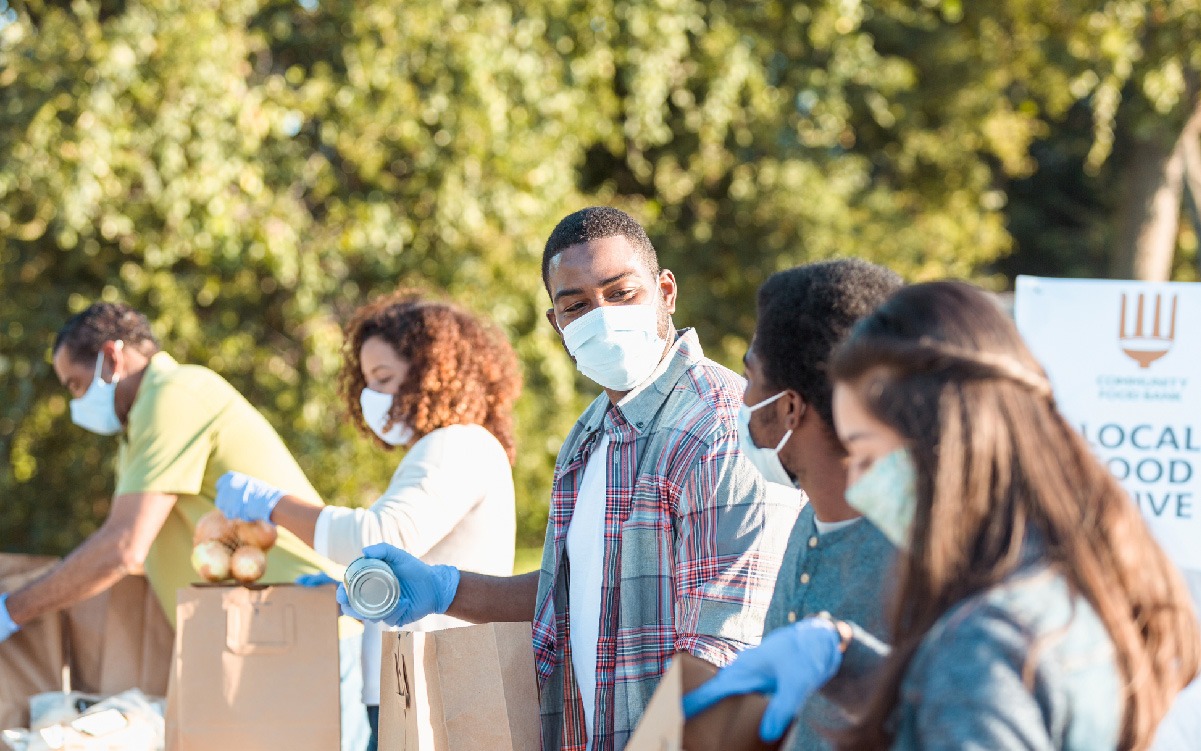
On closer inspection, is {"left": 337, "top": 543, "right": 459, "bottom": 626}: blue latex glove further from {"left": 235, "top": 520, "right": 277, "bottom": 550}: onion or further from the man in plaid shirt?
{"left": 235, "top": 520, "right": 277, "bottom": 550}: onion

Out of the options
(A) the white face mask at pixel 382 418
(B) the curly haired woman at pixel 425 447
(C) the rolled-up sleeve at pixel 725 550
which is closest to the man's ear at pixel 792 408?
(C) the rolled-up sleeve at pixel 725 550

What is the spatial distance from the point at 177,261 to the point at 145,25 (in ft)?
4.53

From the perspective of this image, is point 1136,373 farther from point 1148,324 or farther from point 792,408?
point 792,408

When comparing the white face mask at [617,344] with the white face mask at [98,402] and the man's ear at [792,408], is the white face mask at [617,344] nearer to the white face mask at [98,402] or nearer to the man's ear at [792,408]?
the man's ear at [792,408]

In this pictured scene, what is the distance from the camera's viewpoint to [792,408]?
5.91 feet

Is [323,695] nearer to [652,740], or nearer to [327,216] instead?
[652,740]

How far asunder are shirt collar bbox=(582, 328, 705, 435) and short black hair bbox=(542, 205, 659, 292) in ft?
0.59

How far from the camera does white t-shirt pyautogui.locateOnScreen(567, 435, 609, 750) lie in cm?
225

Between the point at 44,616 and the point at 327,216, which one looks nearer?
the point at 44,616

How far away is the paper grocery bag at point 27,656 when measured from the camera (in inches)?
127

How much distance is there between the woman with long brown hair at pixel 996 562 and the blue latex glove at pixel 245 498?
6.20 feet

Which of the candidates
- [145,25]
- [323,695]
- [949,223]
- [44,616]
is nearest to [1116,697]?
[323,695]

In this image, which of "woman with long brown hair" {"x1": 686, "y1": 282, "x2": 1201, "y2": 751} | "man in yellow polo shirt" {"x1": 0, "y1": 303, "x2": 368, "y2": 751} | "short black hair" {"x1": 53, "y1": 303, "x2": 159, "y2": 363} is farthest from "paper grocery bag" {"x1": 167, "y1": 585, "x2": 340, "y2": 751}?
"woman with long brown hair" {"x1": 686, "y1": 282, "x2": 1201, "y2": 751}

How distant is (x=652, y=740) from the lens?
1508 mm
